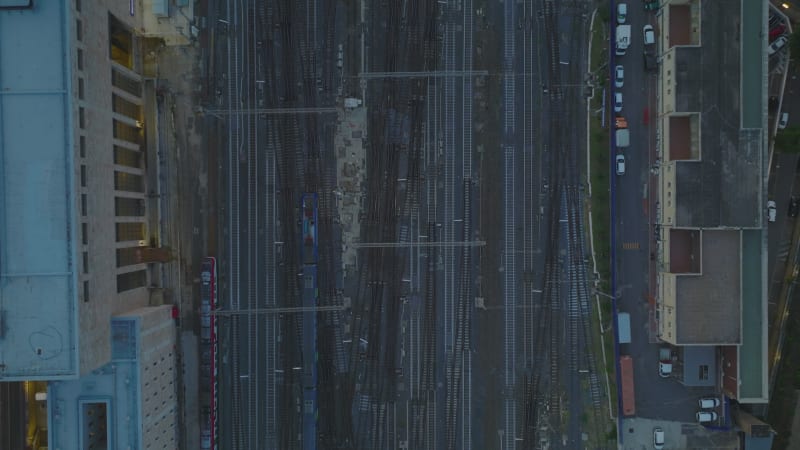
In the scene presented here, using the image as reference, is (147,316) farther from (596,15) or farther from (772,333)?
(772,333)

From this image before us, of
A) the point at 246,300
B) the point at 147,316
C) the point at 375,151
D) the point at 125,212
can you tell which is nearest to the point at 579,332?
the point at 375,151

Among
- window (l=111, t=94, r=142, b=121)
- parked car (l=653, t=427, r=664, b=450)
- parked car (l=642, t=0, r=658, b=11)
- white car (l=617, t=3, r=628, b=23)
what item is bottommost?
parked car (l=653, t=427, r=664, b=450)

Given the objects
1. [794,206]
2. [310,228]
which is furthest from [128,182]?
[794,206]

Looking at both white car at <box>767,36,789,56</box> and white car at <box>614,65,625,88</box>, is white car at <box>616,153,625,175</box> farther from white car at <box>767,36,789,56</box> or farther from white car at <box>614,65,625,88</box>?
white car at <box>767,36,789,56</box>

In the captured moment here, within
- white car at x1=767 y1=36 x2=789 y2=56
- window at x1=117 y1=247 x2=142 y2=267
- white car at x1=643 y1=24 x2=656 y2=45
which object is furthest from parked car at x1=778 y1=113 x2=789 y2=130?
window at x1=117 y1=247 x2=142 y2=267

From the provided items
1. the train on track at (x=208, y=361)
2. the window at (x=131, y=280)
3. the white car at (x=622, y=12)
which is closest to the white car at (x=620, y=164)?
the white car at (x=622, y=12)

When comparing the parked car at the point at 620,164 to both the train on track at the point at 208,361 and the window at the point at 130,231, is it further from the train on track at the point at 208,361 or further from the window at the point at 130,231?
the window at the point at 130,231

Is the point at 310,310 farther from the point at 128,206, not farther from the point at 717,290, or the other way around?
the point at 717,290
